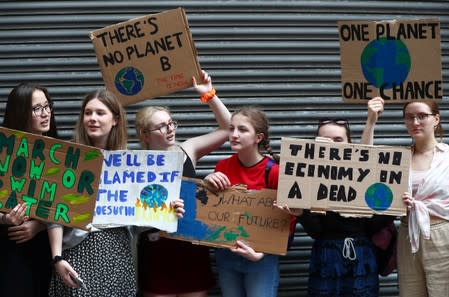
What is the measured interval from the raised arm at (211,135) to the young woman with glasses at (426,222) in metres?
1.21

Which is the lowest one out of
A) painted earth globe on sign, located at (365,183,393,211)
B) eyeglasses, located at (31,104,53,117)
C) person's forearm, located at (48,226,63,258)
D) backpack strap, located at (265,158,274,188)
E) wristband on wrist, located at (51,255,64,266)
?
wristband on wrist, located at (51,255,64,266)

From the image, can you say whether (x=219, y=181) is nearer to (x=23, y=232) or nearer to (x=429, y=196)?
(x=23, y=232)

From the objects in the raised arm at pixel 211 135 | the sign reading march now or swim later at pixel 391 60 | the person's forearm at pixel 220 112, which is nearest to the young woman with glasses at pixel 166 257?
the raised arm at pixel 211 135

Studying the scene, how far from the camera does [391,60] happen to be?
4828mm

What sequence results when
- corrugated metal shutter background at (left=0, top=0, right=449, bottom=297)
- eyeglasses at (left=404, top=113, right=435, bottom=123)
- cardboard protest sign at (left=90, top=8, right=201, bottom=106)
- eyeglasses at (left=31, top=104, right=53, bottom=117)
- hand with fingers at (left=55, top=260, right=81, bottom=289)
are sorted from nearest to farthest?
hand with fingers at (left=55, top=260, right=81, bottom=289) < eyeglasses at (left=31, top=104, right=53, bottom=117) < eyeglasses at (left=404, top=113, right=435, bottom=123) < cardboard protest sign at (left=90, top=8, right=201, bottom=106) < corrugated metal shutter background at (left=0, top=0, right=449, bottom=297)

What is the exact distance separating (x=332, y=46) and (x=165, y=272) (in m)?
2.48

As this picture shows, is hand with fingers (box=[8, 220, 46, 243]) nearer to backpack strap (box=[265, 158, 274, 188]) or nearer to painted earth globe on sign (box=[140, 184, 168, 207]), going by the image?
painted earth globe on sign (box=[140, 184, 168, 207])

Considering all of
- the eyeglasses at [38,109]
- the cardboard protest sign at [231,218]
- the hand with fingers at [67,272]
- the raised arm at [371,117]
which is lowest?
the hand with fingers at [67,272]

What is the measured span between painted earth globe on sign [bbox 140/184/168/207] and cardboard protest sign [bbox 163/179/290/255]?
17cm

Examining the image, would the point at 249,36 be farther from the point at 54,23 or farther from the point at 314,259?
the point at 314,259

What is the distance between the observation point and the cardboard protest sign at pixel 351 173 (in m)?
4.40

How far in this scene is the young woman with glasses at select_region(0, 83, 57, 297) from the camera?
4.16 m

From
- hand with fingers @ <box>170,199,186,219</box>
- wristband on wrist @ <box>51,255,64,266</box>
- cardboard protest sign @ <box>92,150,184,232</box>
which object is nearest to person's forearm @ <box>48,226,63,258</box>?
wristband on wrist @ <box>51,255,64,266</box>

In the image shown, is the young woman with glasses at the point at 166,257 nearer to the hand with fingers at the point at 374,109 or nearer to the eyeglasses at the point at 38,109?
the eyeglasses at the point at 38,109
